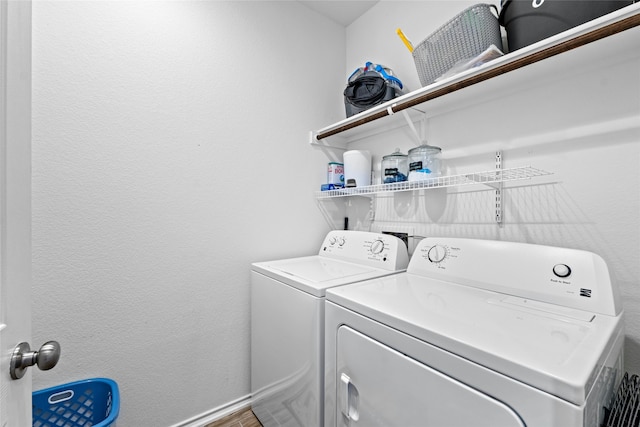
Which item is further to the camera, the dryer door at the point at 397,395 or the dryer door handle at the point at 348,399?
the dryer door handle at the point at 348,399

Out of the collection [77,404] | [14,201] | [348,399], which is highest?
[14,201]

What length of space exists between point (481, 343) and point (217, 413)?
1.63 m

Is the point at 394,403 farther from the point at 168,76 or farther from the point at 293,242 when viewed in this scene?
the point at 168,76

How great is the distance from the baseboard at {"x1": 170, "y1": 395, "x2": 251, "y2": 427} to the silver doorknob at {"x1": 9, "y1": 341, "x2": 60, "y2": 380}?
122 centimetres

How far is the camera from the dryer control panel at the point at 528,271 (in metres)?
0.89

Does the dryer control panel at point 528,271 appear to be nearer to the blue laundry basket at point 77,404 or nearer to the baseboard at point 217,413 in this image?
the baseboard at point 217,413

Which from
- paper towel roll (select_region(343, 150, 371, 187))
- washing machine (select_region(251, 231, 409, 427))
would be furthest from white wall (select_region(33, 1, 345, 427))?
paper towel roll (select_region(343, 150, 371, 187))

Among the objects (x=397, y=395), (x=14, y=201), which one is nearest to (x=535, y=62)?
(x=397, y=395)

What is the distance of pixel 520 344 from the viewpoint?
67cm

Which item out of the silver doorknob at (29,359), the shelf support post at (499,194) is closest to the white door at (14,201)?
→ the silver doorknob at (29,359)

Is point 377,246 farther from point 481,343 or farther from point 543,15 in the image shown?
point 543,15

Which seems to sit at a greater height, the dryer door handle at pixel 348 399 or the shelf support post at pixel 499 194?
the shelf support post at pixel 499 194

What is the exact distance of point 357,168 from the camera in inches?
74.4

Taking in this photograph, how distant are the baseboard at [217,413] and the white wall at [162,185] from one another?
3cm
